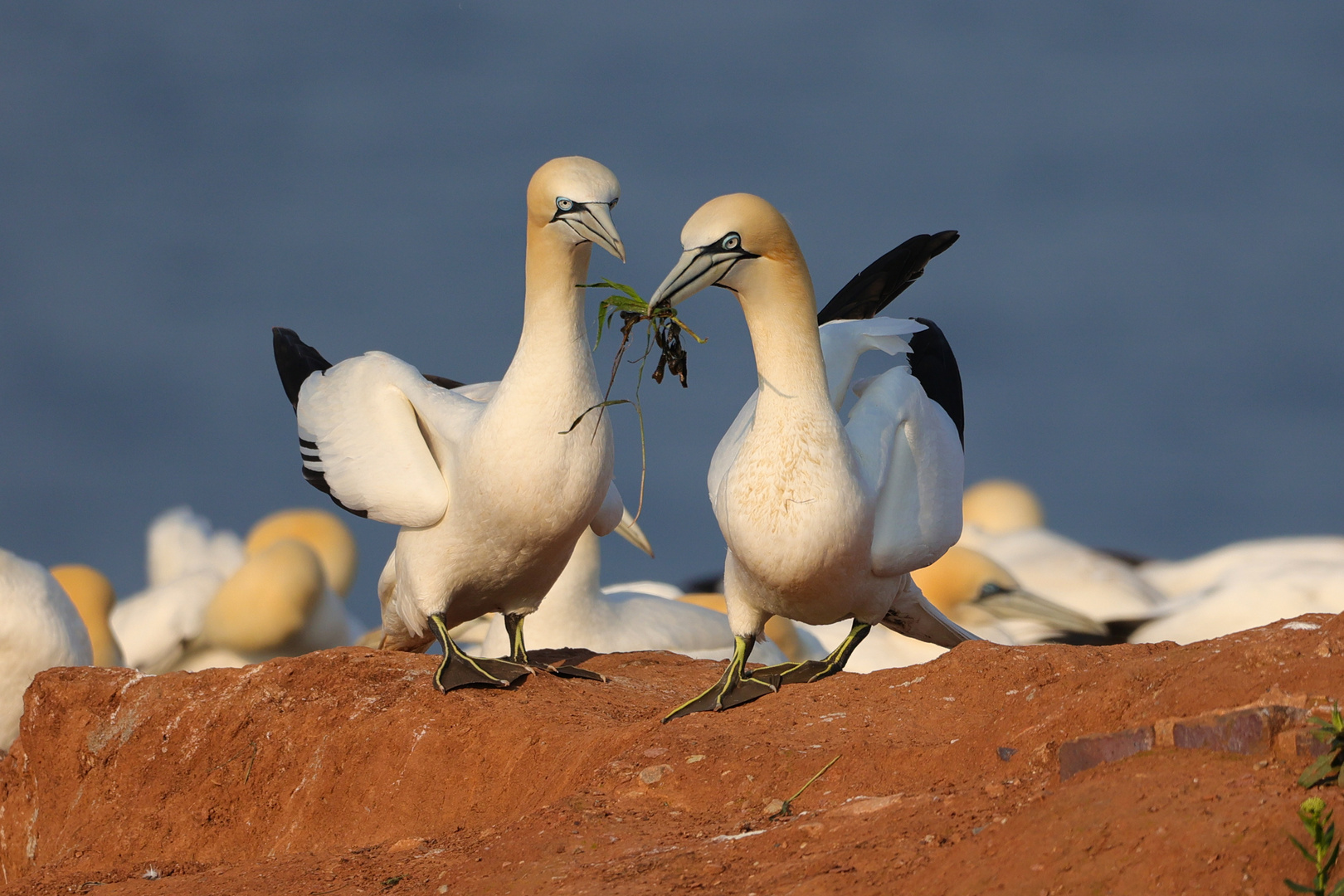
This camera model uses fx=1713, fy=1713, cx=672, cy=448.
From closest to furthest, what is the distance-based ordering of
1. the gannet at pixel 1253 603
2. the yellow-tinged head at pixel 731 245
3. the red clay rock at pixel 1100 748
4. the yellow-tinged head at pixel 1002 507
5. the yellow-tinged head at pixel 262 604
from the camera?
1. the red clay rock at pixel 1100 748
2. the yellow-tinged head at pixel 731 245
3. the gannet at pixel 1253 603
4. the yellow-tinged head at pixel 262 604
5. the yellow-tinged head at pixel 1002 507

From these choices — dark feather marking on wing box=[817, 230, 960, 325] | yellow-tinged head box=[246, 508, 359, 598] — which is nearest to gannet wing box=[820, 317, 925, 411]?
dark feather marking on wing box=[817, 230, 960, 325]

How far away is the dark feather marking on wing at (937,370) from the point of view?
6047 millimetres

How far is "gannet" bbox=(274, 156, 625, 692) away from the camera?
564 centimetres

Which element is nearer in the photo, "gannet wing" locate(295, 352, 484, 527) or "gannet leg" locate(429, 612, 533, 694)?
"gannet leg" locate(429, 612, 533, 694)

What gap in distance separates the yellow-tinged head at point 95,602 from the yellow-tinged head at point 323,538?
8.94ft

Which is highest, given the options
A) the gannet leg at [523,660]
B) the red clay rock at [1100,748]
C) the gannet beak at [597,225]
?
the gannet beak at [597,225]

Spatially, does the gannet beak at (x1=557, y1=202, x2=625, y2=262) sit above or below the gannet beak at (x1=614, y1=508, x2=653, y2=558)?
above

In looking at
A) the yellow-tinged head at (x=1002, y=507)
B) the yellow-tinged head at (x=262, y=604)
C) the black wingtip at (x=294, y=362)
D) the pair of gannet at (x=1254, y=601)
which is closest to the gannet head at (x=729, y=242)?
the black wingtip at (x=294, y=362)

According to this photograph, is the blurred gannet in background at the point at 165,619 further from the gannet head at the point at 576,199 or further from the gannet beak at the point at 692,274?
the gannet beak at the point at 692,274

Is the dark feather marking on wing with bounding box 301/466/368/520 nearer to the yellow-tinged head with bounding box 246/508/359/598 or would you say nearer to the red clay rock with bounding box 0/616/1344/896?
the red clay rock with bounding box 0/616/1344/896

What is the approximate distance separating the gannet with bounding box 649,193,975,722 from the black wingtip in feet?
7.52

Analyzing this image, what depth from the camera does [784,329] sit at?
5.06 m

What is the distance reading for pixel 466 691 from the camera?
5.38 metres

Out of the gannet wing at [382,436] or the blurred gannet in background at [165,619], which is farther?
the blurred gannet in background at [165,619]
